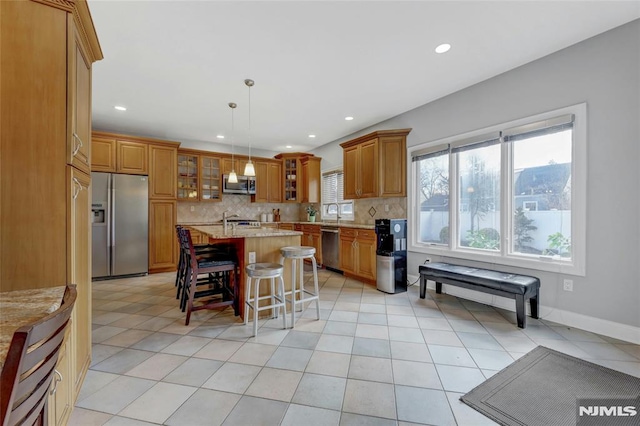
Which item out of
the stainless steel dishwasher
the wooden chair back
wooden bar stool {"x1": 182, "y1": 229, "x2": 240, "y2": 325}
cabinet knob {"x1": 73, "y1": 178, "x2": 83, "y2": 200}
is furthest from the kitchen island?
the wooden chair back

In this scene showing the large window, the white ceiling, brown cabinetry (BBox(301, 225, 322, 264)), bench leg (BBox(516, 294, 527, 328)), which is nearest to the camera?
the white ceiling

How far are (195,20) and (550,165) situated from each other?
A: 3751 mm

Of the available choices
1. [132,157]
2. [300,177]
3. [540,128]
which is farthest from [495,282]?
[132,157]

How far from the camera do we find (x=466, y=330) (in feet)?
8.69

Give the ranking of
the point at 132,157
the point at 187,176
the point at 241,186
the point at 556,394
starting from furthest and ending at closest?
the point at 241,186
the point at 187,176
the point at 132,157
the point at 556,394

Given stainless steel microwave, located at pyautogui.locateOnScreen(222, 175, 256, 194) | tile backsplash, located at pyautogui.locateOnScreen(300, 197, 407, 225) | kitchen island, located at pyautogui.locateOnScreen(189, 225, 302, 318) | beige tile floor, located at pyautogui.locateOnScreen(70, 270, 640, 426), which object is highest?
stainless steel microwave, located at pyautogui.locateOnScreen(222, 175, 256, 194)

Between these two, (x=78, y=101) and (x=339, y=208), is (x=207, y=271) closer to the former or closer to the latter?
(x=78, y=101)

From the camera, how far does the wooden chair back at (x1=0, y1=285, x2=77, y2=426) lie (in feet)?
1.85

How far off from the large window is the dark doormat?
399cm

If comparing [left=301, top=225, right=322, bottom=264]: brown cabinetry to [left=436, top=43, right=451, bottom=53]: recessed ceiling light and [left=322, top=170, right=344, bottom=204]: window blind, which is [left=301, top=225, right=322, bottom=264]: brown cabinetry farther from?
[left=436, top=43, right=451, bottom=53]: recessed ceiling light

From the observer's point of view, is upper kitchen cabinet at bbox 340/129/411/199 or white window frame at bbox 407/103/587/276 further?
upper kitchen cabinet at bbox 340/129/411/199

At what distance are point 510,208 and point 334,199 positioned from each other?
359 cm

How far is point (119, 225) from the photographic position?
4547 mm

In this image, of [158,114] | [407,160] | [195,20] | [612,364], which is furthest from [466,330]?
[158,114]
